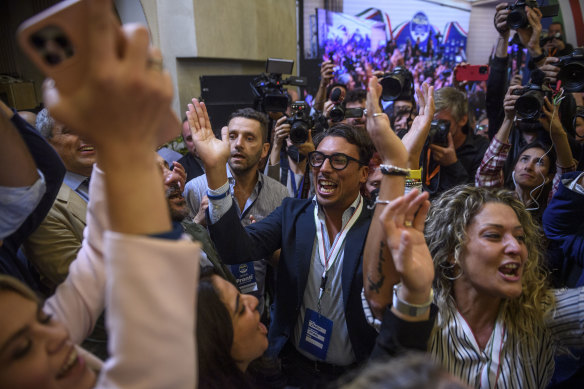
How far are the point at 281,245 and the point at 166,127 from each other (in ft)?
3.95

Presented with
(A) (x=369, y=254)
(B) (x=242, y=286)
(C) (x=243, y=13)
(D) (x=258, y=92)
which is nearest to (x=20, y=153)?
(A) (x=369, y=254)

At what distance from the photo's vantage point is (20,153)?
102 cm

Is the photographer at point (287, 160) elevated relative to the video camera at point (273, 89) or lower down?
lower down

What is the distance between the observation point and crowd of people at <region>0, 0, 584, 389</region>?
0.52 metres

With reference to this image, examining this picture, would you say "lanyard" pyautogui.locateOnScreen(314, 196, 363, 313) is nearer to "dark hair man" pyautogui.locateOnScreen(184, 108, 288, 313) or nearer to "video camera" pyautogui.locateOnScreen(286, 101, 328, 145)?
"dark hair man" pyautogui.locateOnScreen(184, 108, 288, 313)

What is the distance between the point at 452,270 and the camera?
59.4 inches

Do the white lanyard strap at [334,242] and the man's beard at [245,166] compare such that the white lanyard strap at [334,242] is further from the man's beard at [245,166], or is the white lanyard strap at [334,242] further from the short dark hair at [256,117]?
the short dark hair at [256,117]

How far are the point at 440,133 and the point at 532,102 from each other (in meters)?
0.53

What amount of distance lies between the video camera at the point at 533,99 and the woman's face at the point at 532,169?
0.24 metres

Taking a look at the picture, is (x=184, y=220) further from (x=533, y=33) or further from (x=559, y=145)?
(x=533, y=33)

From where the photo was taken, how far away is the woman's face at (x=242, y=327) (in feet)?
3.60

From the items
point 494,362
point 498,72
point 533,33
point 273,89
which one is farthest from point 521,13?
point 494,362

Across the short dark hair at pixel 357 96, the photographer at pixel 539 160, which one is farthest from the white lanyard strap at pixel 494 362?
the short dark hair at pixel 357 96

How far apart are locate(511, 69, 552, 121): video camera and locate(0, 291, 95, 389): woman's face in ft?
8.01
